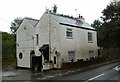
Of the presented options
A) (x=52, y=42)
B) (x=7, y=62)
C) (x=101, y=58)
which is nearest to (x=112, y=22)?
(x=101, y=58)

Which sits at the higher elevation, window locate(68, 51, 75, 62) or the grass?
window locate(68, 51, 75, 62)

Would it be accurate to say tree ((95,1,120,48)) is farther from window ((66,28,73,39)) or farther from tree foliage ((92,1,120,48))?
A: window ((66,28,73,39))

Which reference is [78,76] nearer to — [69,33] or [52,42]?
[52,42]

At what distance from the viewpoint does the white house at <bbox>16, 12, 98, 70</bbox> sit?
1195 inches

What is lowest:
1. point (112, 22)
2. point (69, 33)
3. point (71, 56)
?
point (71, 56)

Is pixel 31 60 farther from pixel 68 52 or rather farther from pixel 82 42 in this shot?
pixel 82 42

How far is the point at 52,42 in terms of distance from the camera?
31188 millimetres

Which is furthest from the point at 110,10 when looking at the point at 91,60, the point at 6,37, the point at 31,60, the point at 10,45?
the point at 6,37

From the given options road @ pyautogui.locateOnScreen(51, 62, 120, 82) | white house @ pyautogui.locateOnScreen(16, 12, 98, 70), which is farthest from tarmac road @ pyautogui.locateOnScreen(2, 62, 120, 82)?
white house @ pyautogui.locateOnScreen(16, 12, 98, 70)

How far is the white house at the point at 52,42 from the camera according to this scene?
99.6 ft

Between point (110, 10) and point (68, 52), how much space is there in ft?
46.2

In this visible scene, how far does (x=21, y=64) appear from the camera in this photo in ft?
119

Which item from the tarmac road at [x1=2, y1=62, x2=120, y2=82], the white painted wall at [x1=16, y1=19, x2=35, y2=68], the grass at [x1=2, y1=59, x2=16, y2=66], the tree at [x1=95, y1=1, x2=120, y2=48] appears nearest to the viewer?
the tarmac road at [x1=2, y1=62, x2=120, y2=82]

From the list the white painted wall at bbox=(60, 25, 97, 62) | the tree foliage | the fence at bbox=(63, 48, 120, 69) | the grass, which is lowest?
the grass
